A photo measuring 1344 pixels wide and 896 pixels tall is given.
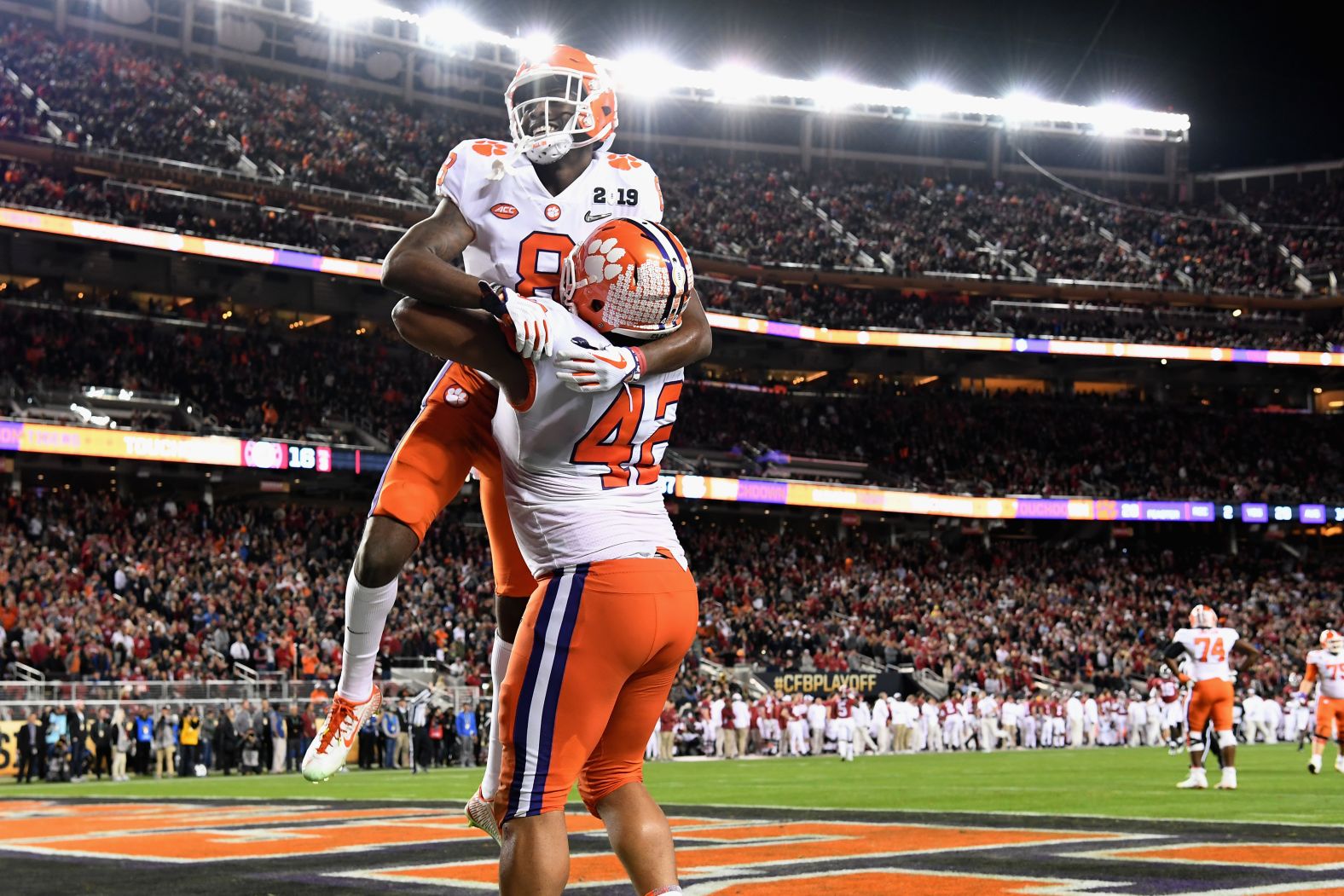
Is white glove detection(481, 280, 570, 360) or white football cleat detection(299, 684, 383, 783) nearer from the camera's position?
white glove detection(481, 280, 570, 360)

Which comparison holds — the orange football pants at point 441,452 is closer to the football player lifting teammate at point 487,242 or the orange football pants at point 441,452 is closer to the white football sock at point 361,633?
the football player lifting teammate at point 487,242

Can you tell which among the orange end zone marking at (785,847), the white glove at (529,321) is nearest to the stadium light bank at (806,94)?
the orange end zone marking at (785,847)

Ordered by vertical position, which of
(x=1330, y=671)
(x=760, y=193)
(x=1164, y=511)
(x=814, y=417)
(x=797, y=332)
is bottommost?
(x=1330, y=671)

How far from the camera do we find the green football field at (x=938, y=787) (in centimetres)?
1284

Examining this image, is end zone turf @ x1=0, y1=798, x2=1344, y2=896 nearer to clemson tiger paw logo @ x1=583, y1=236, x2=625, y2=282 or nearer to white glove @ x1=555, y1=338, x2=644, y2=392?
white glove @ x1=555, y1=338, x2=644, y2=392

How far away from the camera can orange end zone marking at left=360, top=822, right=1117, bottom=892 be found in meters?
7.44

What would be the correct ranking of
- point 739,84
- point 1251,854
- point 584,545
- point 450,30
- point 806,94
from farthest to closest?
point 806,94 → point 739,84 → point 450,30 → point 1251,854 → point 584,545

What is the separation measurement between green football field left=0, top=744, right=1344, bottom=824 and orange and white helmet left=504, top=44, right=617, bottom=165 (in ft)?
28.6

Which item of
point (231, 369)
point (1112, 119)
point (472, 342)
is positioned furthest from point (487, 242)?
point (1112, 119)

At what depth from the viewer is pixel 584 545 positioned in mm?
4086

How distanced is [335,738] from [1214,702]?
12.7 meters

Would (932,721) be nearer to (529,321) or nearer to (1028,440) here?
(1028,440)

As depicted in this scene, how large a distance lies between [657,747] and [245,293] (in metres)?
20.5

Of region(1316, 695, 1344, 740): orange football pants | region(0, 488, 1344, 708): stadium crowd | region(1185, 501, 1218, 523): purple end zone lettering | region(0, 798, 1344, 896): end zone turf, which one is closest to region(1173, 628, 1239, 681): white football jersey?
region(1316, 695, 1344, 740): orange football pants
